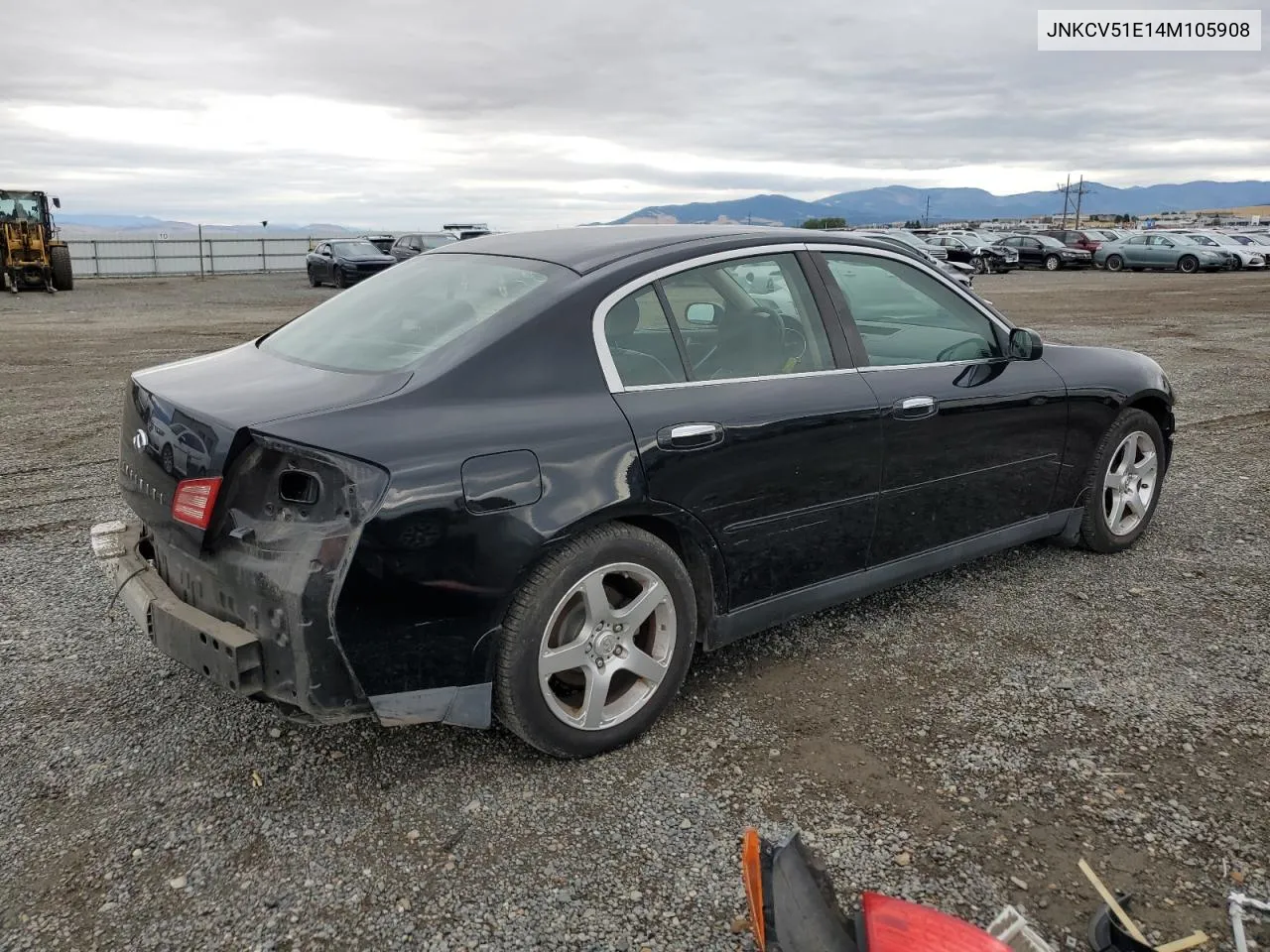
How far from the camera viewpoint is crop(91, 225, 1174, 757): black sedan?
2.62 meters

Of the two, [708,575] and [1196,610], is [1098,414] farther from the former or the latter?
[708,575]

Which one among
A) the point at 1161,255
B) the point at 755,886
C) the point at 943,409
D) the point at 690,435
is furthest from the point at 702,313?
the point at 1161,255

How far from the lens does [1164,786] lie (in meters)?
2.88

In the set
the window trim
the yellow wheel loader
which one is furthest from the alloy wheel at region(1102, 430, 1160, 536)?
the yellow wheel loader

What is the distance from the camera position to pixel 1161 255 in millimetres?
33938

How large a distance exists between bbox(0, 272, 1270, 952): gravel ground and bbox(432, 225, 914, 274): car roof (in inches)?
60.4

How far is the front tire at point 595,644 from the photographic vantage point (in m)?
2.80

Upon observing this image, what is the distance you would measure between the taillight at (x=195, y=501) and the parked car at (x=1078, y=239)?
126 ft

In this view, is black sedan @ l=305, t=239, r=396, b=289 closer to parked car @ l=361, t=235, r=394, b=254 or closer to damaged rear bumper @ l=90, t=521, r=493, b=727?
parked car @ l=361, t=235, r=394, b=254

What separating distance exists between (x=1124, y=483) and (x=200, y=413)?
4.12 m

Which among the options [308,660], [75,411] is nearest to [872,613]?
[308,660]

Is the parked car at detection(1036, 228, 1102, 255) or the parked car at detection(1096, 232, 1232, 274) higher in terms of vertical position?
the parked car at detection(1036, 228, 1102, 255)

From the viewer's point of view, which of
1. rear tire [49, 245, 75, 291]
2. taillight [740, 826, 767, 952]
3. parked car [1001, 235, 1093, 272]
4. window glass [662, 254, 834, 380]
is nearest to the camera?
taillight [740, 826, 767, 952]

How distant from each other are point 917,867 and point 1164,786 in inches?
35.0
